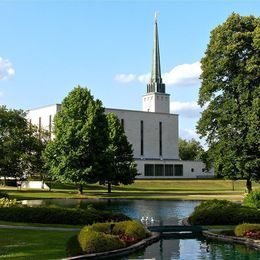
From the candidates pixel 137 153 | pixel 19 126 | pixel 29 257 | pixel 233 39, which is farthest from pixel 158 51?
pixel 29 257

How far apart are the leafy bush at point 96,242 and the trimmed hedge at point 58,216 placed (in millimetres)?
6570

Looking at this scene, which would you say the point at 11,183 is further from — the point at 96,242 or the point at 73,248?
the point at 73,248

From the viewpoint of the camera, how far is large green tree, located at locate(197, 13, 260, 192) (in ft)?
152

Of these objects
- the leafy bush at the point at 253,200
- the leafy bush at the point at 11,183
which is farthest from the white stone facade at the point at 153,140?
the leafy bush at the point at 253,200

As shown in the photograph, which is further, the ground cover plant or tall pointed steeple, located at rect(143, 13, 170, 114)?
tall pointed steeple, located at rect(143, 13, 170, 114)

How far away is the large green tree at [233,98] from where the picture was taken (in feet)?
152

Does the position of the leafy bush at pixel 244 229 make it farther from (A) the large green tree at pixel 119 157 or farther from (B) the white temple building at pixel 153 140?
(B) the white temple building at pixel 153 140

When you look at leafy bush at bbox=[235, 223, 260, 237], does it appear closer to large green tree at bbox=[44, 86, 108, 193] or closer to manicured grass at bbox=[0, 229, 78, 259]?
manicured grass at bbox=[0, 229, 78, 259]

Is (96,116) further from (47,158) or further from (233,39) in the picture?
(233,39)

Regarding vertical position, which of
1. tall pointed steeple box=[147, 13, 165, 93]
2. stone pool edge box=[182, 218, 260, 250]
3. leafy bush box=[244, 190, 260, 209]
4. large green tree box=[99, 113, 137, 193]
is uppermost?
tall pointed steeple box=[147, 13, 165, 93]

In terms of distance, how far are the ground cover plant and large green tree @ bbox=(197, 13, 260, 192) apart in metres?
26.7

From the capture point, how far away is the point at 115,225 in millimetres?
21219

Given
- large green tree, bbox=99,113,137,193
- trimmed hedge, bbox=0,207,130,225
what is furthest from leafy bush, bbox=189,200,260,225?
large green tree, bbox=99,113,137,193

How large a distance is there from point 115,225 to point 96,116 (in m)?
40.1
